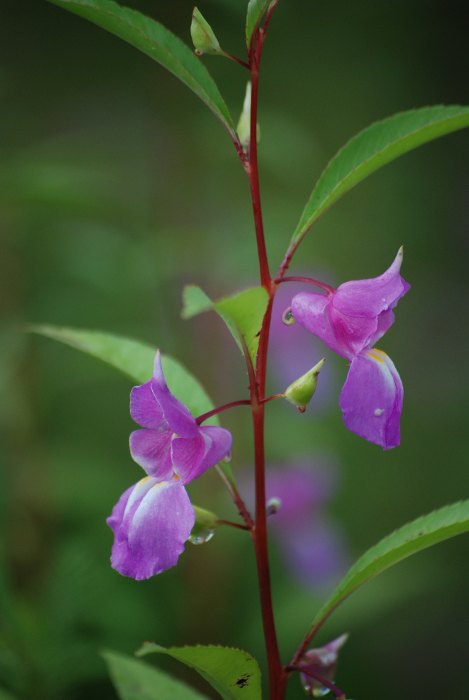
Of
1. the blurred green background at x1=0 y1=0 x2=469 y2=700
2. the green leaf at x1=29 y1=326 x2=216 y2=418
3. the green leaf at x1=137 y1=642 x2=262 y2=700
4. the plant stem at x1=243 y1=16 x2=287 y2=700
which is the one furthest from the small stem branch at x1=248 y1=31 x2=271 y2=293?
the blurred green background at x1=0 y1=0 x2=469 y2=700

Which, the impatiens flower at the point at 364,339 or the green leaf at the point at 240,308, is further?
the impatiens flower at the point at 364,339

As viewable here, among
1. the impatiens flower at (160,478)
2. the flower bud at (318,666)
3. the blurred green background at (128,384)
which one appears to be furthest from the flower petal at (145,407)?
the blurred green background at (128,384)

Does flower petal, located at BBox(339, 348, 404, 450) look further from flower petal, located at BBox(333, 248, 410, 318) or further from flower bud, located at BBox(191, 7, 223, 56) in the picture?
flower bud, located at BBox(191, 7, 223, 56)

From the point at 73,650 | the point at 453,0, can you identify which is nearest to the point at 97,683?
the point at 73,650

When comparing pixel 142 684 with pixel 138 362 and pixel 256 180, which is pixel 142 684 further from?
pixel 256 180

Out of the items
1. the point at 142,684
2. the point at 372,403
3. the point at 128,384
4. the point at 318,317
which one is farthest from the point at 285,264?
the point at 128,384

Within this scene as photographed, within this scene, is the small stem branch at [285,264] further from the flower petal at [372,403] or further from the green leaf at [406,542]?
the green leaf at [406,542]
